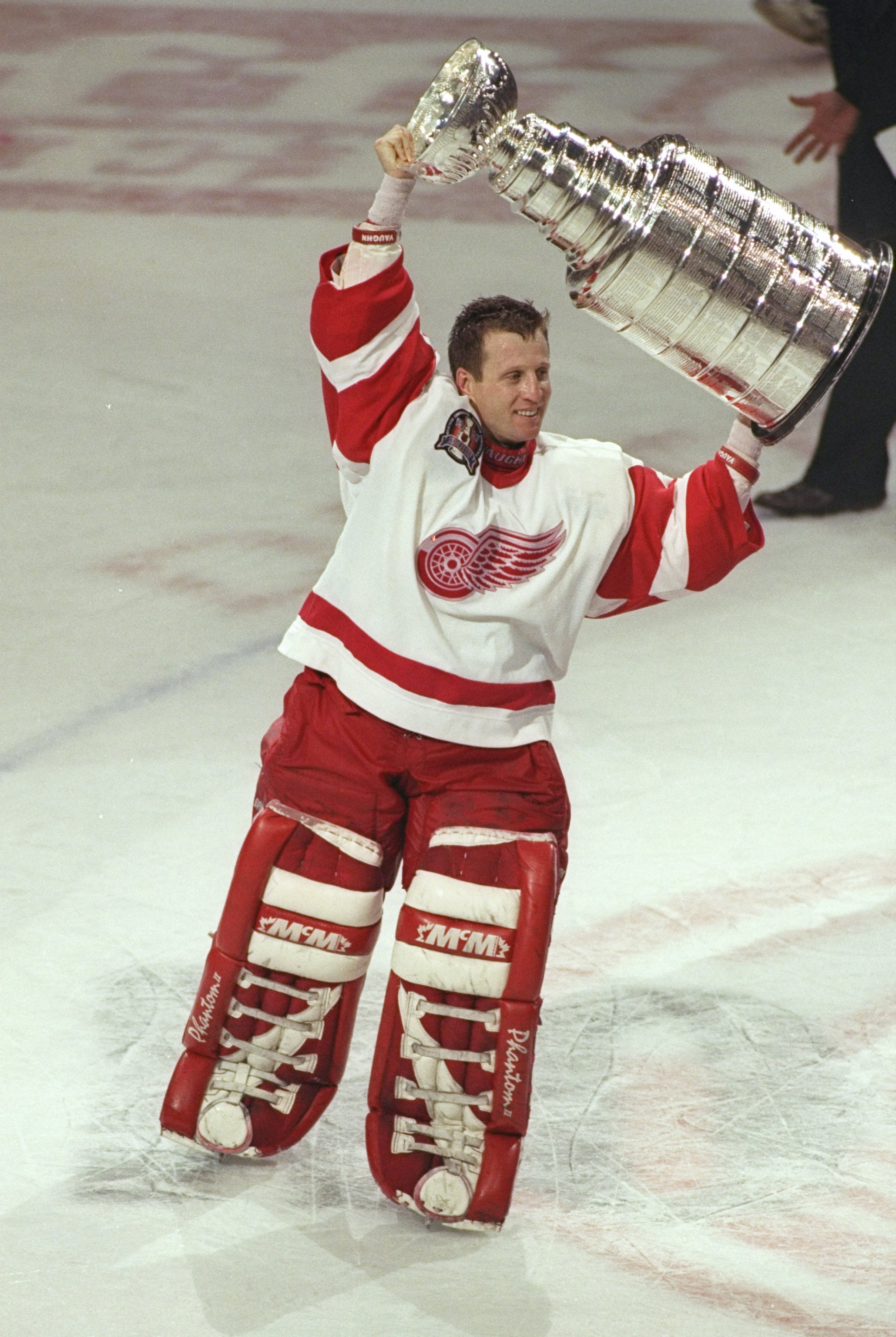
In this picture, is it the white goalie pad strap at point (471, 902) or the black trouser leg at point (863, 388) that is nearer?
the white goalie pad strap at point (471, 902)

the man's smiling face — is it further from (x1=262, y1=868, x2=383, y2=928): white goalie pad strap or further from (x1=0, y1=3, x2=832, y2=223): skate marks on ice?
(x1=0, y1=3, x2=832, y2=223): skate marks on ice

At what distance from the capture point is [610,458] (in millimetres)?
2600

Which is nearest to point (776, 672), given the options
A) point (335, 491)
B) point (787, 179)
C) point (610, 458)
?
point (335, 491)

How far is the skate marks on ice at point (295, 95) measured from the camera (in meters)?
6.91

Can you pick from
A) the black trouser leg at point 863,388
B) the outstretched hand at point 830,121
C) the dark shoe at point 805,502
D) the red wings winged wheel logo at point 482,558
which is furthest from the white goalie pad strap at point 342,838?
the outstretched hand at point 830,121

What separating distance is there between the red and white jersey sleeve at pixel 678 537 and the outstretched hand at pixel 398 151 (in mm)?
545

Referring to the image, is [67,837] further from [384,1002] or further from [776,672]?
[776,672]

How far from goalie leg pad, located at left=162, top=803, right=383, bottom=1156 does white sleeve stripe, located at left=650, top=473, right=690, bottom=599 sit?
559 millimetres

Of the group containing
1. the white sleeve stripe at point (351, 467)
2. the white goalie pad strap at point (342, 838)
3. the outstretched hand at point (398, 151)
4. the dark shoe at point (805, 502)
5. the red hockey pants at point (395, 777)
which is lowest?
the white goalie pad strap at point (342, 838)

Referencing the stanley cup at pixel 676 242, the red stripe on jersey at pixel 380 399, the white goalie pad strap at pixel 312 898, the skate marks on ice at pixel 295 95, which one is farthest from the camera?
the skate marks on ice at pixel 295 95

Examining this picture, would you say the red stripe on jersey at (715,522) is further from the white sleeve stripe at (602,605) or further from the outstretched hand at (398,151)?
the outstretched hand at (398,151)

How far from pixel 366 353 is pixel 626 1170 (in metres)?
1.26

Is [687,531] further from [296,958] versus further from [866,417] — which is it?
[866,417]

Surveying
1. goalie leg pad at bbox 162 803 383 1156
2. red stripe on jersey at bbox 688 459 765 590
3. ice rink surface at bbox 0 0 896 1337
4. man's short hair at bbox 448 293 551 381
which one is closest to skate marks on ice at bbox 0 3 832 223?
ice rink surface at bbox 0 0 896 1337
